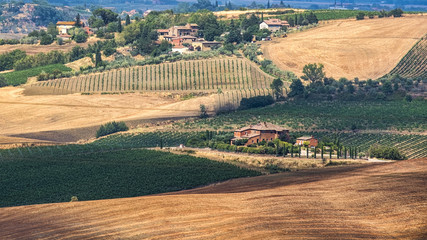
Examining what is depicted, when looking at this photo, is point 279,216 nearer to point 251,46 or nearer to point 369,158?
point 369,158

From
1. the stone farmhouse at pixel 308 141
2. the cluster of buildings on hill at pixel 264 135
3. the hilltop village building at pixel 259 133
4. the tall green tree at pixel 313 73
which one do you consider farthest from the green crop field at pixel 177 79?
the stone farmhouse at pixel 308 141

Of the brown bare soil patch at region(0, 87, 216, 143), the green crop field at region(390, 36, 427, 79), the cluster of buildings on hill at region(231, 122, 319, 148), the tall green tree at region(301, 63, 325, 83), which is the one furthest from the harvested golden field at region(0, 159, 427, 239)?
the green crop field at region(390, 36, 427, 79)

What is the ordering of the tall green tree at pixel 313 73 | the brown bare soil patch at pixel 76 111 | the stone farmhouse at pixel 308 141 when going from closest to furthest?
the stone farmhouse at pixel 308 141 < the brown bare soil patch at pixel 76 111 < the tall green tree at pixel 313 73

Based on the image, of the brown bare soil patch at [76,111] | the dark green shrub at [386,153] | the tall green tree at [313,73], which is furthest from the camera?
the tall green tree at [313,73]

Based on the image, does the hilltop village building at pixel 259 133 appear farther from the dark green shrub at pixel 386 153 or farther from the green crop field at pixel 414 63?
the green crop field at pixel 414 63

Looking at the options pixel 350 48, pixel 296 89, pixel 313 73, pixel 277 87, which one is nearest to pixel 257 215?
pixel 296 89

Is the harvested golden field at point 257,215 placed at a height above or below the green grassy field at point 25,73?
above

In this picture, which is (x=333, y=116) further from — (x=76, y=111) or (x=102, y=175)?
(x=102, y=175)
